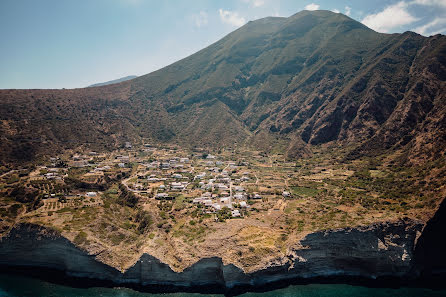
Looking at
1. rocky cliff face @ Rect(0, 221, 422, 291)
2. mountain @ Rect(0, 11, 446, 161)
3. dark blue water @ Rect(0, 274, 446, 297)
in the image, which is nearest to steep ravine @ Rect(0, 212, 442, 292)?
rocky cliff face @ Rect(0, 221, 422, 291)

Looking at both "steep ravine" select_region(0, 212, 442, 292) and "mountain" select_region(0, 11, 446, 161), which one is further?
"mountain" select_region(0, 11, 446, 161)

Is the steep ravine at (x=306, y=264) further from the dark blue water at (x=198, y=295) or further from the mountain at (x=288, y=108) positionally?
the mountain at (x=288, y=108)

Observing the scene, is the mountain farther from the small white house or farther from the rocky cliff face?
the small white house

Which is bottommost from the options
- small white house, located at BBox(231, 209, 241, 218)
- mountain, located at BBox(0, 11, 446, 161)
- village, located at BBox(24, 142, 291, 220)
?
small white house, located at BBox(231, 209, 241, 218)

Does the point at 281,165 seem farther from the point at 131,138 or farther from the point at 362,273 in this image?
the point at 131,138

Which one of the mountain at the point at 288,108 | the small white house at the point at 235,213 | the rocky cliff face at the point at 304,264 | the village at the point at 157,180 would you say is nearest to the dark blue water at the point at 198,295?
the rocky cliff face at the point at 304,264
